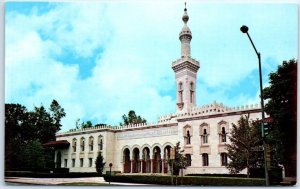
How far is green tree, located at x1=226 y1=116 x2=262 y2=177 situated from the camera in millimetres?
18672

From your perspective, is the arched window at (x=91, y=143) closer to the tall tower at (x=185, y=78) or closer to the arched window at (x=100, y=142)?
the arched window at (x=100, y=142)

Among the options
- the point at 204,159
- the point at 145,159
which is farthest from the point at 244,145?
the point at 145,159

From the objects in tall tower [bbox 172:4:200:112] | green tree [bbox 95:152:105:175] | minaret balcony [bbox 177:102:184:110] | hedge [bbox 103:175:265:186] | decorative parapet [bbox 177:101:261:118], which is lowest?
hedge [bbox 103:175:265:186]

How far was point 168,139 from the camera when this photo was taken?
979 inches

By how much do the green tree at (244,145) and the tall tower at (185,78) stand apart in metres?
6.88

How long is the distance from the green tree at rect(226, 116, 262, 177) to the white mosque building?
1791 mm

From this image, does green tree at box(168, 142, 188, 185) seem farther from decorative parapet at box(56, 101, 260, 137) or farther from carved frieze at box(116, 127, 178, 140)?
carved frieze at box(116, 127, 178, 140)

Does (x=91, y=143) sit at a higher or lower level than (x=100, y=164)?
higher

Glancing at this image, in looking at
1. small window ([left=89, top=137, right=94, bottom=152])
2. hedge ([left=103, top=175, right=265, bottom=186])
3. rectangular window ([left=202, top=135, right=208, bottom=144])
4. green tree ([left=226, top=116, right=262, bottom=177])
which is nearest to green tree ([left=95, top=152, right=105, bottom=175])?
small window ([left=89, top=137, right=94, bottom=152])

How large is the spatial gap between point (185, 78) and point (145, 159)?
5.93 m

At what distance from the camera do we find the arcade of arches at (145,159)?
25.0m

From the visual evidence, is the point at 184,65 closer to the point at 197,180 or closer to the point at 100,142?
the point at 100,142

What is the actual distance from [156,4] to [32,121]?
36.1 feet

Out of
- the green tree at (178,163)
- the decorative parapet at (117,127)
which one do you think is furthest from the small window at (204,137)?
the decorative parapet at (117,127)
